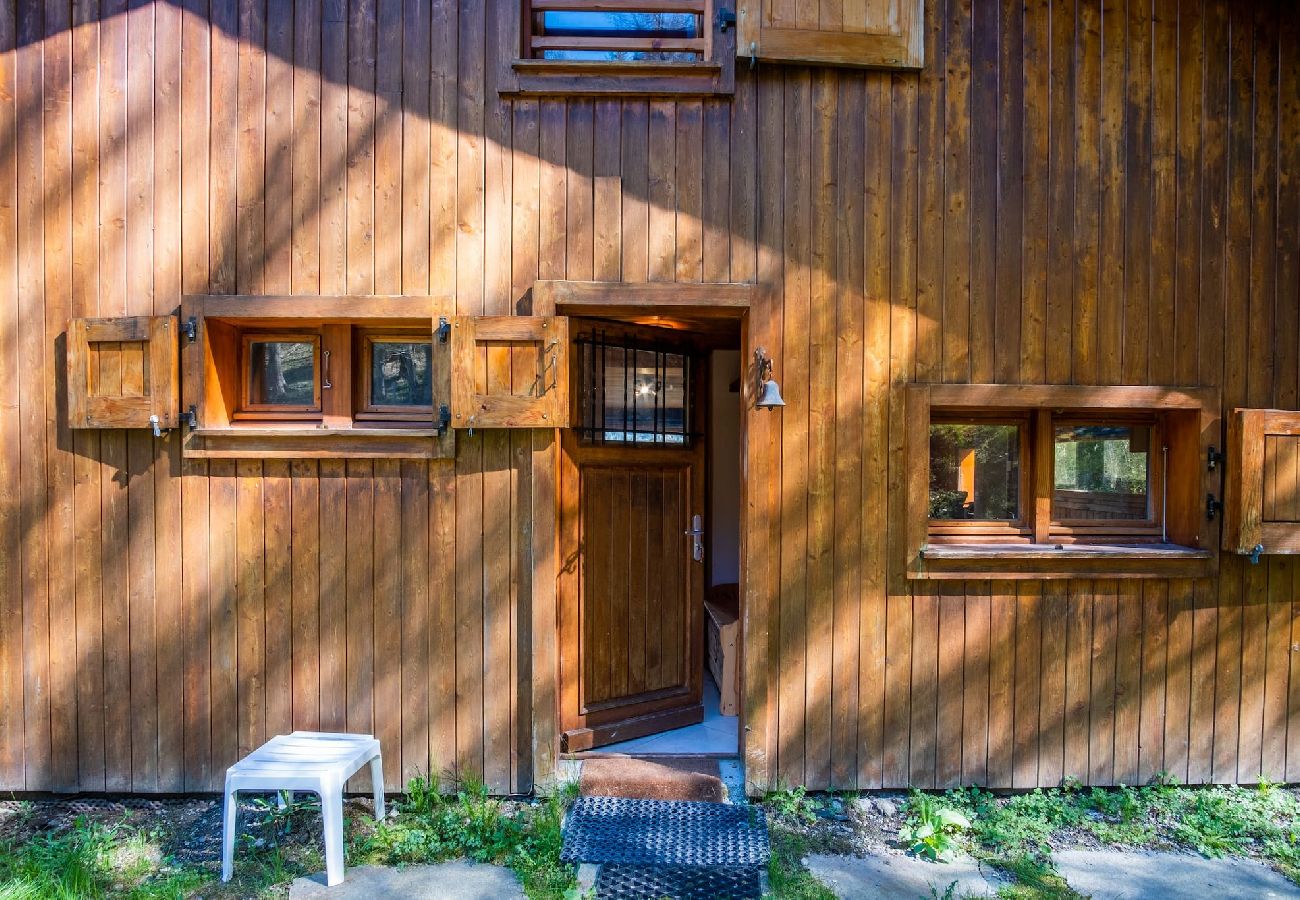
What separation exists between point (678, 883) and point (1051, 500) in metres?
2.38

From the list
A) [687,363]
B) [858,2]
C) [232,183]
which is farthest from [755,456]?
[232,183]

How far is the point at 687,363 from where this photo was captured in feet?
12.5

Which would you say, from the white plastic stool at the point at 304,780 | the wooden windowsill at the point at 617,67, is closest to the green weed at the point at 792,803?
the white plastic stool at the point at 304,780

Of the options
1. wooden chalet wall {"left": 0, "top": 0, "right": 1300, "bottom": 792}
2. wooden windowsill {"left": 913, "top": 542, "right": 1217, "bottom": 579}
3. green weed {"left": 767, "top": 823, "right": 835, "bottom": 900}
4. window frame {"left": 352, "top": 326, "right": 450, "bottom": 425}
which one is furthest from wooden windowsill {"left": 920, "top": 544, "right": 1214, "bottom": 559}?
window frame {"left": 352, "top": 326, "right": 450, "bottom": 425}

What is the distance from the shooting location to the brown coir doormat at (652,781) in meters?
3.08

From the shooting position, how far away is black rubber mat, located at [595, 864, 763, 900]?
250 centimetres

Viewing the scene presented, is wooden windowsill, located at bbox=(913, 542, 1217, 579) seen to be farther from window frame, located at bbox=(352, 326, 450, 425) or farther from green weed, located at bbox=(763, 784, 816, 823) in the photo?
window frame, located at bbox=(352, 326, 450, 425)

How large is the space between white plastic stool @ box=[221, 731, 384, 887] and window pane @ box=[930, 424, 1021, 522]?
9.13 feet

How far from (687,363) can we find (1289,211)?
290 cm

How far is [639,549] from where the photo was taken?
3.61 meters

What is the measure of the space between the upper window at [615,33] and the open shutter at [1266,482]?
3.00 metres

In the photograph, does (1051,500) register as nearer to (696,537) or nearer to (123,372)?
(696,537)

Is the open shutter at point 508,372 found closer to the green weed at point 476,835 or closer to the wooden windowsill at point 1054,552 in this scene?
the green weed at point 476,835

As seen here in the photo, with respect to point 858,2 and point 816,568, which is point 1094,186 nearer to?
→ point 858,2
